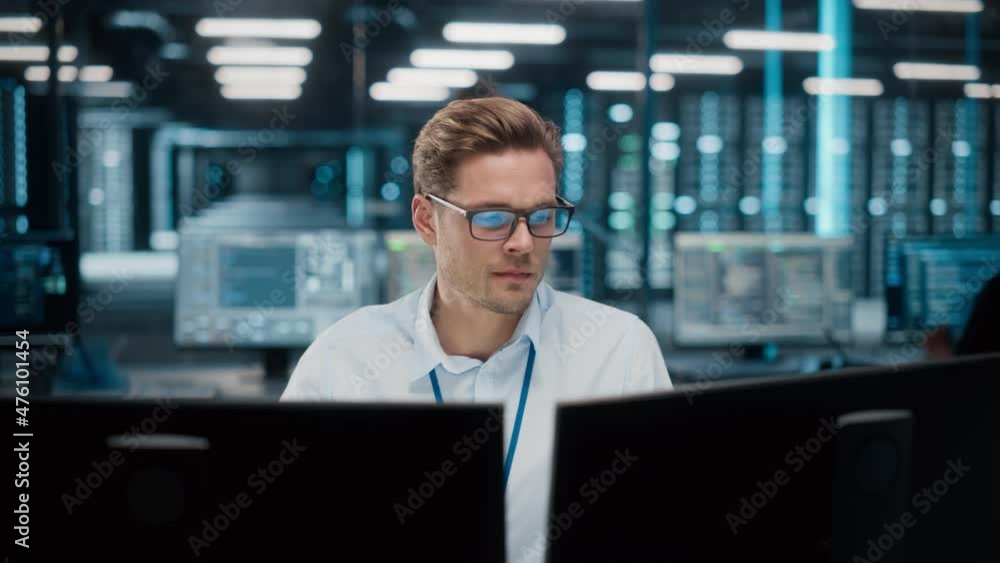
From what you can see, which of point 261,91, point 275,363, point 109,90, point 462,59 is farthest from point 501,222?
point 261,91

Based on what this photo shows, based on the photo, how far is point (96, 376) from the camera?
347 centimetres

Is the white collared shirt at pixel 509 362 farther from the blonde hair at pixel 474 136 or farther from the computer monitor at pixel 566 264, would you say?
the computer monitor at pixel 566 264

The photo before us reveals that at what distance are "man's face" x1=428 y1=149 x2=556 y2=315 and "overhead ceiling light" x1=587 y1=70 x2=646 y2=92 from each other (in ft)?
33.6

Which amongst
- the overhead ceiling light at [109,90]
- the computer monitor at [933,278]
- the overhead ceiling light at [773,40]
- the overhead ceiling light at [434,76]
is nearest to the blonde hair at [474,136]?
the computer monitor at [933,278]

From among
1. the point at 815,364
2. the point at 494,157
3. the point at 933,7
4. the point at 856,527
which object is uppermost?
the point at 933,7

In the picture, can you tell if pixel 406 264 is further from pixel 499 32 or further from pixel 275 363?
pixel 499 32

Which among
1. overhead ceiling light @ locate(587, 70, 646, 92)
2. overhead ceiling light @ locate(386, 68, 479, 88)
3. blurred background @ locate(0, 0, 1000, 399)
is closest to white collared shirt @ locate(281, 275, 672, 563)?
blurred background @ locate(0, 0, 1000, 399)

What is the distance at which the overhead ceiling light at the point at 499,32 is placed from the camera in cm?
933

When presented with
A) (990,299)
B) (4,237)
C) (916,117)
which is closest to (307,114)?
(916,117)

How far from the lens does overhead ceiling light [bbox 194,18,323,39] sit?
8508 millimetres

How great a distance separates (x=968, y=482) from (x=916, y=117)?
6.51m

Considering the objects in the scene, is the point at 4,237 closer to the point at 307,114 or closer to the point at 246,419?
the point at 246,419

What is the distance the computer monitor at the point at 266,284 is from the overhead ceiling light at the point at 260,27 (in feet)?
17.6

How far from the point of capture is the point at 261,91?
1433 centimetres
